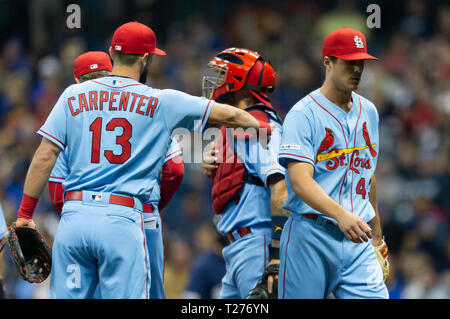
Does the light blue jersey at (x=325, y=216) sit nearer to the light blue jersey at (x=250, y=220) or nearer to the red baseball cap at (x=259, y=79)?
the light blue jersey at (x=250, y=220)

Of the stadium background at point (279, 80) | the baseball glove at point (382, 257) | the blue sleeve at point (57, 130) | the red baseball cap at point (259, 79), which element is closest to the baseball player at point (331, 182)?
the baseball glove at point (382, 257)

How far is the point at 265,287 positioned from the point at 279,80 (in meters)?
7.16

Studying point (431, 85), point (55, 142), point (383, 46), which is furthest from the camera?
point (383, 46)

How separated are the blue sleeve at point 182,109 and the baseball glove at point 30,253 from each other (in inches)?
44.1

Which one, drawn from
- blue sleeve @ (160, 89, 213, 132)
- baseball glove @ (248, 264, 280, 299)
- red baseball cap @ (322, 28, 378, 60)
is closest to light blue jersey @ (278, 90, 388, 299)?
baseball glove @ (248, 264, 280, 299)

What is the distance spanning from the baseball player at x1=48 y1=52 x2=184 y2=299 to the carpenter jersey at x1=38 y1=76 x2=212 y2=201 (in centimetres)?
68

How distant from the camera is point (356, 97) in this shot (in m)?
5.03

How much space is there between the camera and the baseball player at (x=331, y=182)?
15.3ft

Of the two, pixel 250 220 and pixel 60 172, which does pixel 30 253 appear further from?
pixel 250 220

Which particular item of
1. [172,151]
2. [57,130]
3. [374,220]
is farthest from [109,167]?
[374,220]

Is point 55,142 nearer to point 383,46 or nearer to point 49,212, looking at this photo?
point 49,212

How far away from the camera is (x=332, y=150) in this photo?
4.75 meters
